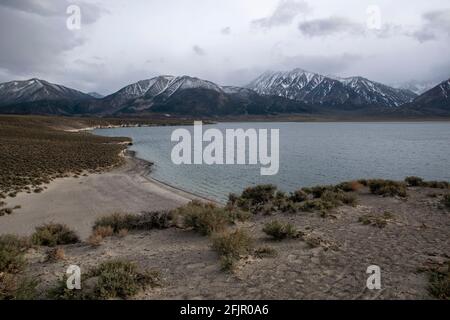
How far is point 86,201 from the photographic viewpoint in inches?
1067

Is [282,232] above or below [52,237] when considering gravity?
above

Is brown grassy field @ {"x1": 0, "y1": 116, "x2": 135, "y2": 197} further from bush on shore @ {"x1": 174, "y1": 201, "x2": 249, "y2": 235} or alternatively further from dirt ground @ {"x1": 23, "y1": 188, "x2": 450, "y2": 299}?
dirt ground @ {"x1": 23, "y1": 188, "x2": 450, "y2": 299}

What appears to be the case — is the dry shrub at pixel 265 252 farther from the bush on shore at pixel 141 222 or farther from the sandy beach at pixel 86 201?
the sandy beach at pixel 86 201

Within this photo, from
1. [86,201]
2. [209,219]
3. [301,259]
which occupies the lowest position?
[86,201]

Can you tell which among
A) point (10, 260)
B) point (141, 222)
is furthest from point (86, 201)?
point (10, 260)

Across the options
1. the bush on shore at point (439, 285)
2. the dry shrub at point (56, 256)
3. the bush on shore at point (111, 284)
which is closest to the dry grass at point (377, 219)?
the bush on shore at point (439, 285)

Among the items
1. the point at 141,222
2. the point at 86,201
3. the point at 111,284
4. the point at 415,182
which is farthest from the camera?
the point at 86,201

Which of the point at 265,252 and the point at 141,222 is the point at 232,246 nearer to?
the point at 265,252

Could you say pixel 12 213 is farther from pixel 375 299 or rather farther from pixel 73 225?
pixel 375 299

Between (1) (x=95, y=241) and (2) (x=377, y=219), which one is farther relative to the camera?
(2) (x=377, y=219)

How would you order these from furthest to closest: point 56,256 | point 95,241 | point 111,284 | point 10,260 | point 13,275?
point 95,241, point 56,256, point 10,260, point 13,275, point 111,284

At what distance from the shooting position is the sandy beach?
21422 mm

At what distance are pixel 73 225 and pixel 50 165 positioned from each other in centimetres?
2549

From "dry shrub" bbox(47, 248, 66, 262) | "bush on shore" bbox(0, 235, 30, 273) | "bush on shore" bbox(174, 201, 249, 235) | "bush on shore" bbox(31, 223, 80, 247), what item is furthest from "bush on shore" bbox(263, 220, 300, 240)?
"bush on shore" bbox(31, 223, 80, 247)
